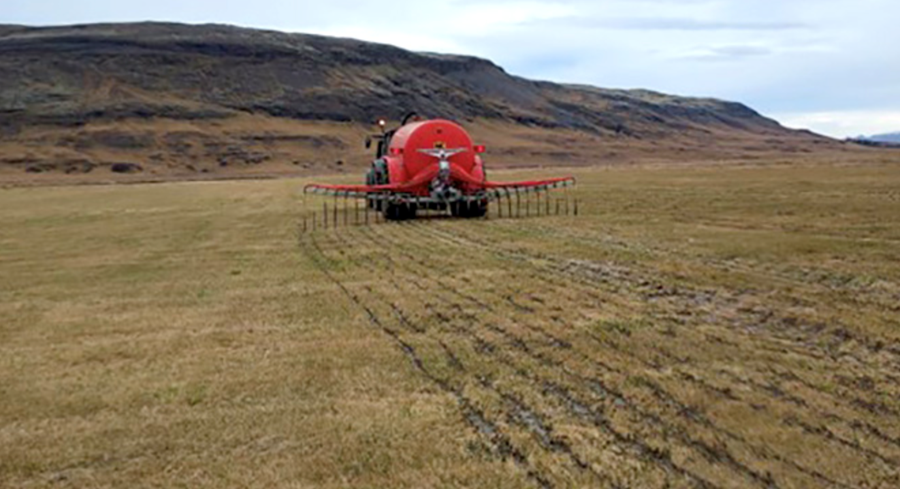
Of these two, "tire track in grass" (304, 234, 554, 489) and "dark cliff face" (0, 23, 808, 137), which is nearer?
"tire track in grass" (304, 234, 554, 489)

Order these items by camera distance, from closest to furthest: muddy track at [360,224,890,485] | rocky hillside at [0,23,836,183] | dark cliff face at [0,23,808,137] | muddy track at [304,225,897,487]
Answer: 1. muddy track at [360,224,890,485]
2. muddy track at [304,225,897,487]
3. rocky hillside at [0,23,836,183]
4. dark cliff face at [0,23,808,137]

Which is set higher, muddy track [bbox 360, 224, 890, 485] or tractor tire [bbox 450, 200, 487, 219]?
muddy track [bbox 360, 224, 890, 485]

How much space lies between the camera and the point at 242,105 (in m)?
128

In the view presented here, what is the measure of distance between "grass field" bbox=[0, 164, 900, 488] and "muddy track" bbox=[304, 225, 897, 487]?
29 mm

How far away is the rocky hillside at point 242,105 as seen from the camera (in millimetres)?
108188

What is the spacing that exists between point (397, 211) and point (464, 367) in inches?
740

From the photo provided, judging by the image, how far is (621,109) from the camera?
629ft

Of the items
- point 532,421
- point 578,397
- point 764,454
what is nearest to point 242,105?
point 578,397

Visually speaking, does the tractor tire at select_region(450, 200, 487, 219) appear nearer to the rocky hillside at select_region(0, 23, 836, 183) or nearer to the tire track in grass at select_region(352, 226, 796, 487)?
the tire track in grass at select_region(352, 226, 796, 487)

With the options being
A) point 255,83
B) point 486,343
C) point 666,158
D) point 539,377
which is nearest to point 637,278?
point 486,343

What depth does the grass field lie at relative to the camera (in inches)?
251

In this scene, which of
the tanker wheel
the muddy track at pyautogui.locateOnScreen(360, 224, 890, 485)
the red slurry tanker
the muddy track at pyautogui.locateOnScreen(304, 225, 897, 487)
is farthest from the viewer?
the tanker wheel

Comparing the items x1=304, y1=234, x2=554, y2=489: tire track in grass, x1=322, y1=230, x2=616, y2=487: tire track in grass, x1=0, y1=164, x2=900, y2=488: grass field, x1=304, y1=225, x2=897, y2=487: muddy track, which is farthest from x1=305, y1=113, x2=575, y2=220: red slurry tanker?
x1=322, y1=230, x2=616, y2=487: tire track in grass

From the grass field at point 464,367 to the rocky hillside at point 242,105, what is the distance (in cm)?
8932
